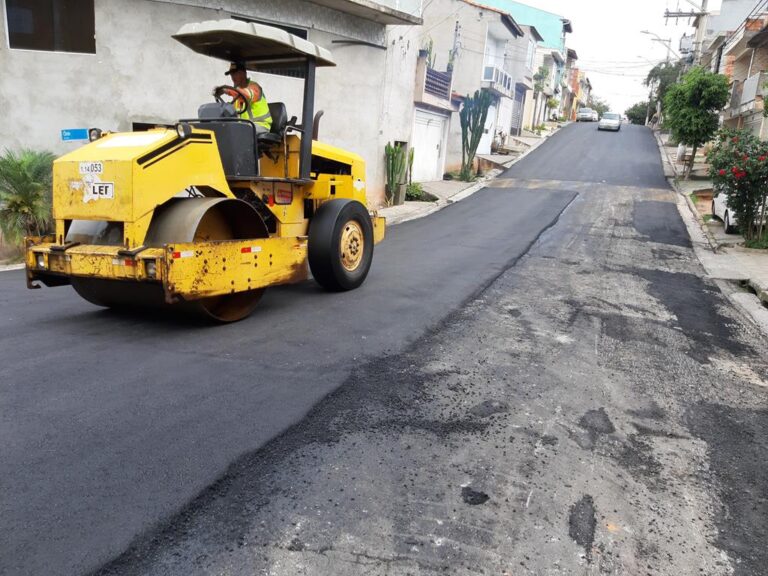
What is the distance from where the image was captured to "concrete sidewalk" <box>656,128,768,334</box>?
8.72 m

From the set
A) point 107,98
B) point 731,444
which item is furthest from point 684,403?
point 107,98

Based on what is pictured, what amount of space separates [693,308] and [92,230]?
22.4ft

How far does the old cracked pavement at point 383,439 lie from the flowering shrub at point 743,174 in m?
6.92

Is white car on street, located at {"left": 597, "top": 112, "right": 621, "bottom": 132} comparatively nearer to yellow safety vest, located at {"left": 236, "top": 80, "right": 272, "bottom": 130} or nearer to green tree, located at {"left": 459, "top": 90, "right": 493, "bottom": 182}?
green tree, located at {"left": 459, "top": 90, "right": 493, "bottom": 182}

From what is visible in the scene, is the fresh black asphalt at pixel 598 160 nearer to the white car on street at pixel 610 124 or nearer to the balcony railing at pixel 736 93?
the white car on street at pixel 610 124

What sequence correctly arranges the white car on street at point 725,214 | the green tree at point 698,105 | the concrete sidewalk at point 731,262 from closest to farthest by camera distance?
the concrete sidewalk at point 731,262, the white car on street at point 725,214, the green tree at point 698,105

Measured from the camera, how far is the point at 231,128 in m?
5.96

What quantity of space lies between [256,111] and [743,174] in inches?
418

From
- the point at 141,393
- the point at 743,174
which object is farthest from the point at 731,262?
the point at 141,393

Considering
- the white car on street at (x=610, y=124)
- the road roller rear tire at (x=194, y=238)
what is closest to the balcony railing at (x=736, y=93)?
the white car on street at (x=610, y=124)

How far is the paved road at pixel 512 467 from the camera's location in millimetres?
2688

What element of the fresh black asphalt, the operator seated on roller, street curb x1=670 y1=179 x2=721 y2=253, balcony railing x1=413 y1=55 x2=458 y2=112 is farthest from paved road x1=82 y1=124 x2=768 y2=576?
the fresh black asphalt

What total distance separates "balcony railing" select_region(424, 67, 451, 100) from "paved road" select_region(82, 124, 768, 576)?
1861cm

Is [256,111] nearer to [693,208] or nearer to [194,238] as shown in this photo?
[194,238]
